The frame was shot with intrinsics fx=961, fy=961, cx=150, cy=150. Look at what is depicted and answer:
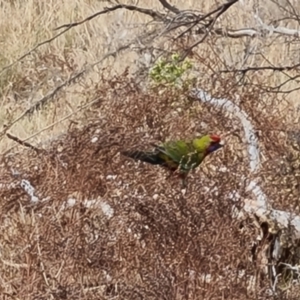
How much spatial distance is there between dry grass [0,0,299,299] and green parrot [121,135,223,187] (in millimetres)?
64

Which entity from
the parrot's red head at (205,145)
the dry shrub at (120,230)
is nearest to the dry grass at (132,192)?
the dry shrub at (120,230)

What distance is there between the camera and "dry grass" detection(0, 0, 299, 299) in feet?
10.6

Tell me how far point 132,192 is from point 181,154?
0.27 meters

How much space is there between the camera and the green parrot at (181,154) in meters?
3.73

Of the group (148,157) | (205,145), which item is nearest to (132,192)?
(148,157)

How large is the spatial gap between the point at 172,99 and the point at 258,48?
0.90m

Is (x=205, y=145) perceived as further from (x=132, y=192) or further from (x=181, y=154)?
(x=132, y=192)

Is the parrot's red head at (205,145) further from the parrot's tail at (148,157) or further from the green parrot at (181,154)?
the parrot's tail at (148,157)

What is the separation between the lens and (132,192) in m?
3.66

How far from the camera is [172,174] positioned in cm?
373

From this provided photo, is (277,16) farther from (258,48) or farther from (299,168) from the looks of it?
(299,168)

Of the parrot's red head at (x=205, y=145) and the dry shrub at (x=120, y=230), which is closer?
the dry shrub at (x=120, y=230)

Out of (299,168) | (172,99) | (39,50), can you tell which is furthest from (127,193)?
(39,50)

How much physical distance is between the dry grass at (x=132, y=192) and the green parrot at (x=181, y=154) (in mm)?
64
